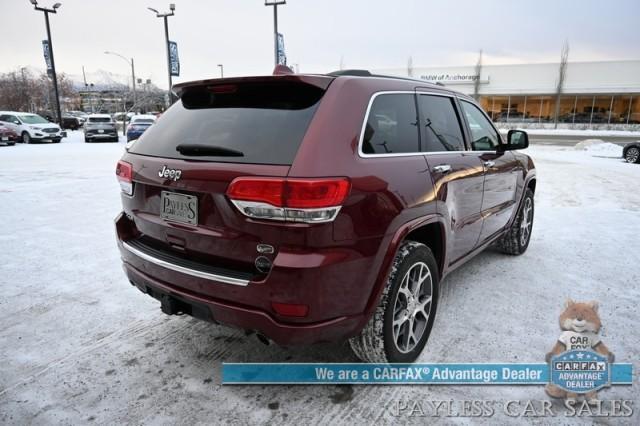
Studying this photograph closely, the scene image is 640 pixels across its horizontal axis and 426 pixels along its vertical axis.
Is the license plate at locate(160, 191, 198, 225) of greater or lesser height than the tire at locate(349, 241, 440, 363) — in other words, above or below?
above

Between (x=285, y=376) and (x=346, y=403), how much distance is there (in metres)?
0.44

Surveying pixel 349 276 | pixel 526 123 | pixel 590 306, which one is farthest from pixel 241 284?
pixel 526 123

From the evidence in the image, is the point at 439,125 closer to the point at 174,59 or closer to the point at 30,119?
the point at 30,119

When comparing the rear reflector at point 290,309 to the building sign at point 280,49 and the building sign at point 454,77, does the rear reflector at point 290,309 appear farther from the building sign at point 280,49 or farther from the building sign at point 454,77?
the building sign at point 454,77

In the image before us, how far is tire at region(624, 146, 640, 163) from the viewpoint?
14838mm

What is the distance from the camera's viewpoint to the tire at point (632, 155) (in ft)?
48.7

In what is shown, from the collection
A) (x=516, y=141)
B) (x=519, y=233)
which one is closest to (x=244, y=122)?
(x=516, y=141)

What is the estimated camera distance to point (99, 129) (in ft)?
76.8

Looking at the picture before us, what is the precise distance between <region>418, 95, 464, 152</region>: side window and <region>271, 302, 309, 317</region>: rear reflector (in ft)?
4.71

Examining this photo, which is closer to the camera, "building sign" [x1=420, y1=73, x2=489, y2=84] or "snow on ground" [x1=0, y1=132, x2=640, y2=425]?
"snow on ground" [x1=0, y1=132, x2=640, y2=425]

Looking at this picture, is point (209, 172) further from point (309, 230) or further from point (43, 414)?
point (43, 414)

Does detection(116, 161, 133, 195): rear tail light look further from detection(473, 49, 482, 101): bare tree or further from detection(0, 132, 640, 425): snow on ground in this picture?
detection(473, 49, 482, 101): bare tree

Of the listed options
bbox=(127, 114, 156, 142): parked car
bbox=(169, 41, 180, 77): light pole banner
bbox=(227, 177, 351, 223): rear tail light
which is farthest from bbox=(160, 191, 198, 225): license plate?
bbox=(169, 41, 180, 77): light pole banner

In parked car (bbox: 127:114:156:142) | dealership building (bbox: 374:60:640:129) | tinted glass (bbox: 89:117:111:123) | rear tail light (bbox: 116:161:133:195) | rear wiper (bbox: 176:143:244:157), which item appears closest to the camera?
rear wiper (bbox: 176:143:244:157)
